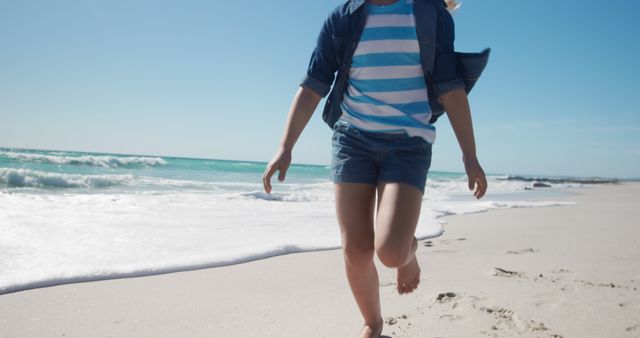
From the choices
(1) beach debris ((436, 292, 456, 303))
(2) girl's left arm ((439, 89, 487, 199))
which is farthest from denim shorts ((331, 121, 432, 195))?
(1) beach debris ((436, 292, 456, 303))

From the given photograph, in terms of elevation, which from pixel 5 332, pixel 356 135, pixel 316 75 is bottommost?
pixel 5 332

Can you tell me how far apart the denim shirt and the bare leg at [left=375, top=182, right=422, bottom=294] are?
20.7 inches

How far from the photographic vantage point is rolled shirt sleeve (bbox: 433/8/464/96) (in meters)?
2.16

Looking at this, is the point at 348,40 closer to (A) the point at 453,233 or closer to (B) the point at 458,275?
(B) the point at 458,275

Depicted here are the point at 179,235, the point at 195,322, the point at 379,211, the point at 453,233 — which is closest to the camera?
the point at 379,211

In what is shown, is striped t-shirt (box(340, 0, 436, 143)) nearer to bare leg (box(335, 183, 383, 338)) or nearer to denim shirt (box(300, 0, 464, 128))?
denim shirt (box(300, 0, 464, 128))

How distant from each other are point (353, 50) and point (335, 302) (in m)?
1.57

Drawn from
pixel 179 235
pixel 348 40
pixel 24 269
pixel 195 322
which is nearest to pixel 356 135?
pixel 348 40

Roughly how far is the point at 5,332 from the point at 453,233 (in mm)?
4677

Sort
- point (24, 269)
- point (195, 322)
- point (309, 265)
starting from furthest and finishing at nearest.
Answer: point (309, 265) → point (24, 269) → point (195, 322)

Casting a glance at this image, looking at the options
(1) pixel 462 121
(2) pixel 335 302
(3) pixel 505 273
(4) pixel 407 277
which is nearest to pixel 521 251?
(3) pixel 505 273

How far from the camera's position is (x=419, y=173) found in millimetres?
2113

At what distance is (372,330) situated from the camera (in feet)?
7.39

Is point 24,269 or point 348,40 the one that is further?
point 24,269
